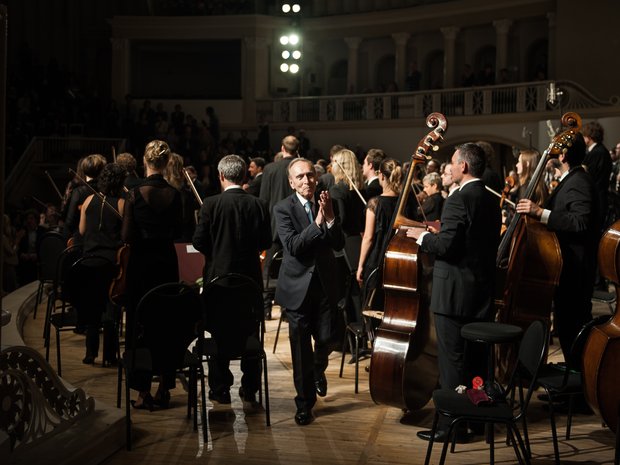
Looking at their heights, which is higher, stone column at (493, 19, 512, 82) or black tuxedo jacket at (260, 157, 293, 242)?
stone column at (493, 19, 512, 82)

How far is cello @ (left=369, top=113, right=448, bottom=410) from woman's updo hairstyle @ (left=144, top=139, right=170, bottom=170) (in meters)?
1.44

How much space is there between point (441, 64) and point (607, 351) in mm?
19795

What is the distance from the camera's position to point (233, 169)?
5.34 m

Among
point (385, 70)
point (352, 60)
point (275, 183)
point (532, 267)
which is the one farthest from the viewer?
point (385, 70)

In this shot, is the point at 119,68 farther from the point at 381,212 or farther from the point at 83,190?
the point at 381,212

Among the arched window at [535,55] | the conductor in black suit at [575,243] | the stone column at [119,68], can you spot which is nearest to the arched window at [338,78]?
the arched window at [535,55]

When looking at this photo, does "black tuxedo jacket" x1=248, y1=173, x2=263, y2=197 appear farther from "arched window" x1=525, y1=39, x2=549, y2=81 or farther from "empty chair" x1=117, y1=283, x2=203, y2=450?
"arched window" x1=525, y1=39, x2=549, y2=81

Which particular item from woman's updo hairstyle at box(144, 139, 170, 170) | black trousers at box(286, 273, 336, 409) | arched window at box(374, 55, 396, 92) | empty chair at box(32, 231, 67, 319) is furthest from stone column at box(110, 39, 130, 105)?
black trousers at box(286, 273, 336, 409)

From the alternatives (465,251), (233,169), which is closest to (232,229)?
(233,169)

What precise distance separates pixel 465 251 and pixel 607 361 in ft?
3.00

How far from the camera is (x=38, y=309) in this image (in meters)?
8.74

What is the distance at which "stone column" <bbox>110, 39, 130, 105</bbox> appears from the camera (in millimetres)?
22281

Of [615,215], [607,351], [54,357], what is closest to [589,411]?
[607,351]

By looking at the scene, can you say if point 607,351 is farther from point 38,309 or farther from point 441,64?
point 441,64
